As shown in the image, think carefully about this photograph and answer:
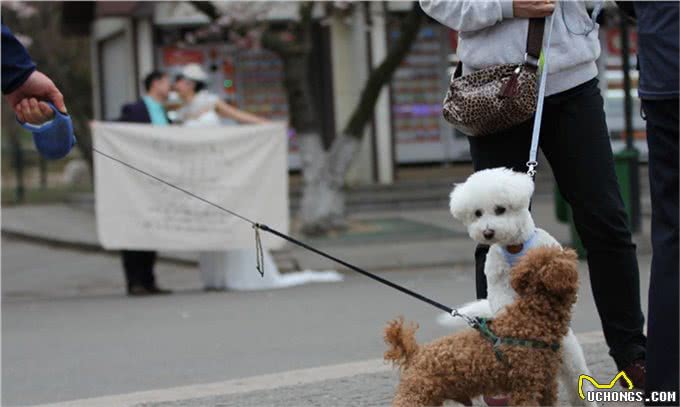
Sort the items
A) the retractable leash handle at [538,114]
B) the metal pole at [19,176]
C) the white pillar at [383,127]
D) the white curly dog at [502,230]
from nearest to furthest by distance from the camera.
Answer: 1. the white curly dog at [502,230]
2. the retractable leash handle at [538,114]
3. the white pillar at [383,127]
4. the metal pole at [19,176]

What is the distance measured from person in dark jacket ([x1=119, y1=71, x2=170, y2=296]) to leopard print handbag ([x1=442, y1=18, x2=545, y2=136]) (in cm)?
621

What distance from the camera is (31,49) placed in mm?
19734

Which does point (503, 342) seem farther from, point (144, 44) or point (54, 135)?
point (144, 44)

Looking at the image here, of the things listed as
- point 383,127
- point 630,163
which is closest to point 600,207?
point 630,163

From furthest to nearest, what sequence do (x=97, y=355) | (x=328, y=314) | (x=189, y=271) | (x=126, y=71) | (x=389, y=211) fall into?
(x=126, y=71) → (x=389, y=211) → (x=189, y=271) → (x=328, y=314) → (x=97, y=355)

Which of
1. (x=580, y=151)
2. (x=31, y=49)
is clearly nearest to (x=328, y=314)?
(x=580, y=151)

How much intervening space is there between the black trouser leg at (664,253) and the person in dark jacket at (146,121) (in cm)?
690

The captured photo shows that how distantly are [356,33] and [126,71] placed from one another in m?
4.32

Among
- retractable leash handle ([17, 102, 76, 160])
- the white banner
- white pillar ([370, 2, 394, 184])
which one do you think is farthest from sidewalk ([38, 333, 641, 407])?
white pillar ([370, 2, 394, 184])

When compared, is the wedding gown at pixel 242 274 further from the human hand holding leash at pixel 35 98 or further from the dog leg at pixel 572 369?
the human hand holding leash at pixel 35 98

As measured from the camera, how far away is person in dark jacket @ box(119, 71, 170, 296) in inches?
389

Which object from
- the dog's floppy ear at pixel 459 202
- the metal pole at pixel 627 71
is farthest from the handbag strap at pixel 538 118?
the metal pole at pixel 627 71

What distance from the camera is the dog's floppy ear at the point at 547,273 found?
11.0 feet

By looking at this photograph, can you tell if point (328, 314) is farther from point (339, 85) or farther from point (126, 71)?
point (126, 71)
